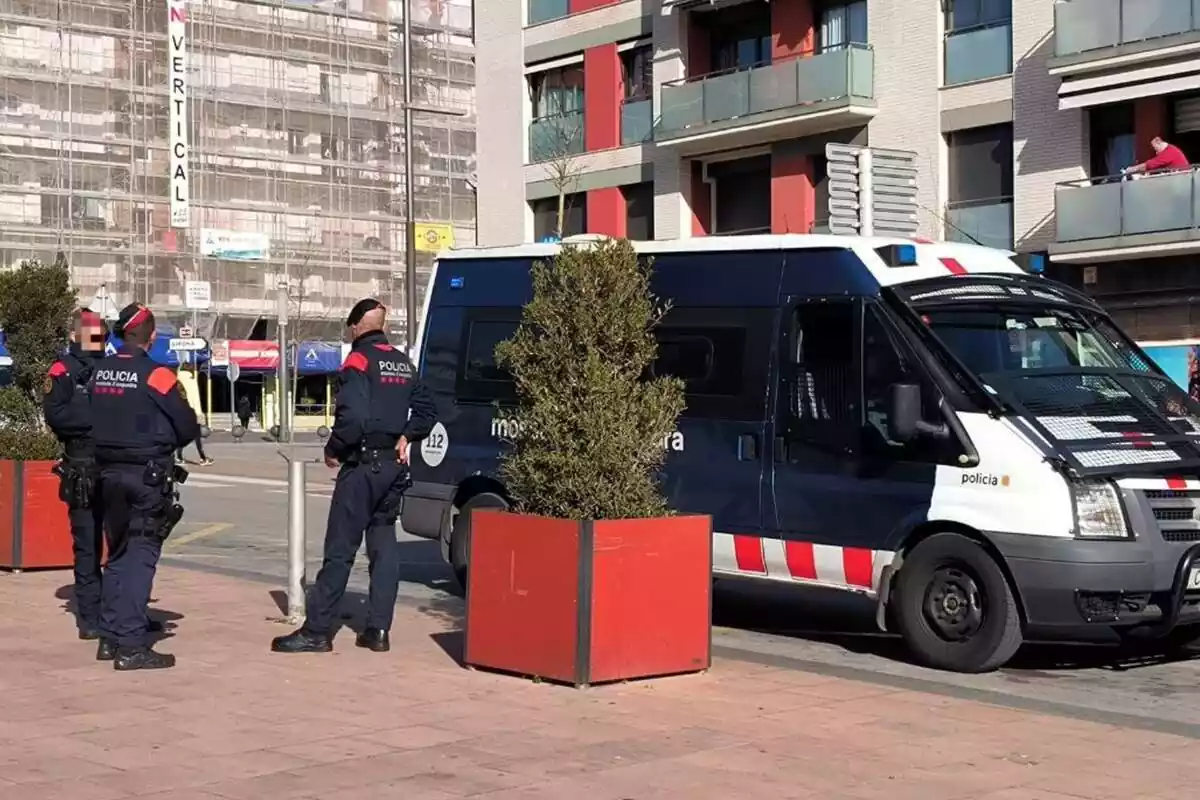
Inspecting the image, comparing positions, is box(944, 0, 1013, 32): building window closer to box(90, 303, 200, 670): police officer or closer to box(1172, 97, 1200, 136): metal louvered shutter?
box(1172, 97, 1200, 136): metal louvered shutter

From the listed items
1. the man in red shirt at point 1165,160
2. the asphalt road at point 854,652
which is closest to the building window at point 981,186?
the man in red shirt at point 1165,160

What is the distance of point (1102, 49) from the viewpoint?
24.6 meters

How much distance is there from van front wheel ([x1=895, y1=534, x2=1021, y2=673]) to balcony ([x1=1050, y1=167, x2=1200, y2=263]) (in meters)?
16.6

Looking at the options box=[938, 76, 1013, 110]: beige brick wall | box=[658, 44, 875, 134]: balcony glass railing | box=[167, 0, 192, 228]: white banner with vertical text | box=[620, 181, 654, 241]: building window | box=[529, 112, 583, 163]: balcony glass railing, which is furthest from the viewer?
box=[167, 0, 192, 228]: white banner with vertical text

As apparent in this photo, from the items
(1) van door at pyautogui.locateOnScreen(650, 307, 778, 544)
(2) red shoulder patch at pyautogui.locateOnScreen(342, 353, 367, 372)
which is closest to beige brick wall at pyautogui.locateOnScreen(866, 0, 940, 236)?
(1) van door at pyautogui.locateOnScreen(650, 307, 778, 544)

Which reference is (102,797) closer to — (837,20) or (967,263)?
(967,263)

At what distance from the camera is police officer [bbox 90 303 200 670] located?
8.70 meters

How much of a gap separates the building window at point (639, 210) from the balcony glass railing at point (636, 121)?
925mm

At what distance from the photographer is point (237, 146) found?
58500mm

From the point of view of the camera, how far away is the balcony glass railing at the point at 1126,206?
2427cm

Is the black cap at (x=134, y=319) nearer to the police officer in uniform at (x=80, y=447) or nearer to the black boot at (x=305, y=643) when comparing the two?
the police officer in uniform at (x=80, y=447)

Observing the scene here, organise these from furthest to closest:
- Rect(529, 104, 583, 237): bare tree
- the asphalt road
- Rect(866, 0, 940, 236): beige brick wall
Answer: Rect(529, 104, 583, 237): bare tree → Rect(866, 0, 940, 236): beige brick wall → the asphalt road

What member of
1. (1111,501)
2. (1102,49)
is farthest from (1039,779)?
(1102,49)

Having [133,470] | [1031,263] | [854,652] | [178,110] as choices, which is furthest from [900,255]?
[178,110]
